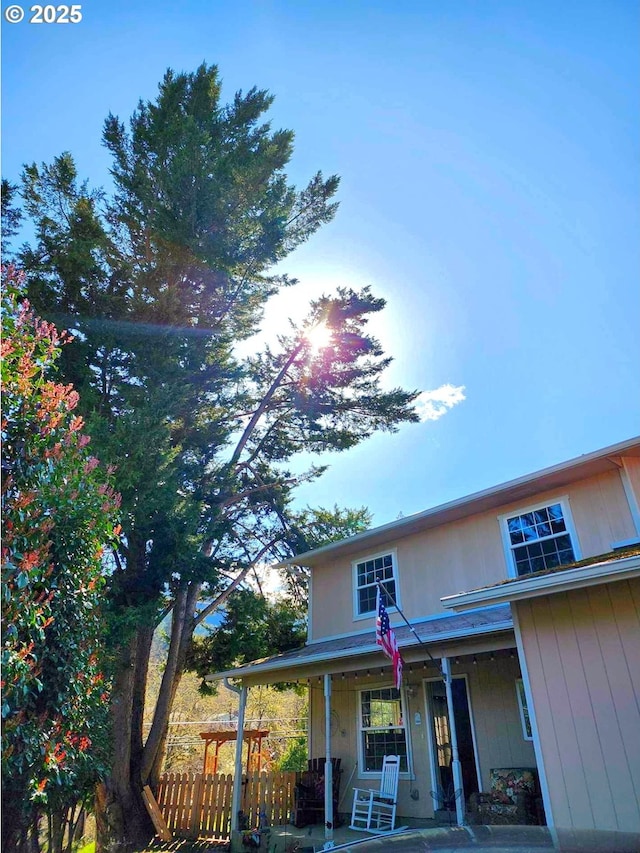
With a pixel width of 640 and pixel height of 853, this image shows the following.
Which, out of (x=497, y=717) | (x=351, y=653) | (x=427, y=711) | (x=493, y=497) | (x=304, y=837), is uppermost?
(x=493, y=497)

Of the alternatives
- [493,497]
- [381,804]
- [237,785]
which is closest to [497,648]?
[493,497]

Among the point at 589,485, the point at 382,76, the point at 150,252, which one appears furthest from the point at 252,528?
the point at 382,76

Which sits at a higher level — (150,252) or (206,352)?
(150,252)

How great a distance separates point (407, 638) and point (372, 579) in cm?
276

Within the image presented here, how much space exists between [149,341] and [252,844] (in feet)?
30.0

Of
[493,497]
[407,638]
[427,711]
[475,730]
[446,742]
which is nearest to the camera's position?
[475,730]

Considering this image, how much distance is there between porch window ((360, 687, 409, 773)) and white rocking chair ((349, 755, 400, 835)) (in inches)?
13.8

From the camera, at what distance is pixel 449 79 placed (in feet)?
26.9

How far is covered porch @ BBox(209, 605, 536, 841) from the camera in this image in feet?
24.7

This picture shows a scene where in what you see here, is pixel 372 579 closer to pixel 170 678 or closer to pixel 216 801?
pixel 170 678

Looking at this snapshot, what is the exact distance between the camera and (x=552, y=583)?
4.79 metres

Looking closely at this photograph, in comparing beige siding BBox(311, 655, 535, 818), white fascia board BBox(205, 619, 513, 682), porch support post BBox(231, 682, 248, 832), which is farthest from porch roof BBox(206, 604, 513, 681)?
porch support post BBox(231, 682, 248, 832)

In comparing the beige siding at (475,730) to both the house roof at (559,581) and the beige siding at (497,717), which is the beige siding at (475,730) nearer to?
the beige siding at (497,717)

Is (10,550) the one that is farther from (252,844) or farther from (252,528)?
(252,528)
